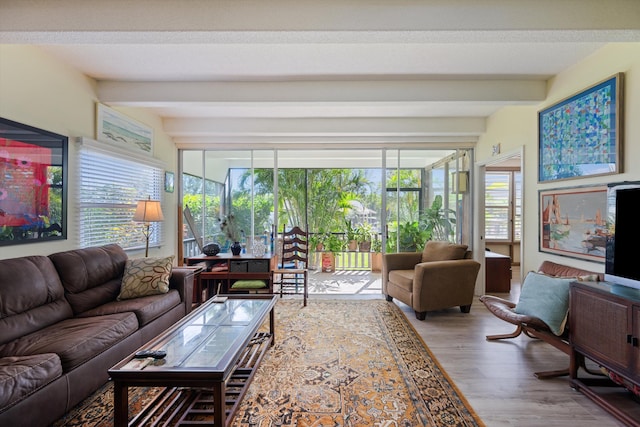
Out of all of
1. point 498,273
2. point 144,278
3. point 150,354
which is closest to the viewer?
point 150,354

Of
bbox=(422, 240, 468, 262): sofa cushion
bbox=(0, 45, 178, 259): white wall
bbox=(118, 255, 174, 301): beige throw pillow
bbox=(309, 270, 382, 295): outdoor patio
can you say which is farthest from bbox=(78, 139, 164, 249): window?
bbox=(422, 240, 468, 262): sofa cushion

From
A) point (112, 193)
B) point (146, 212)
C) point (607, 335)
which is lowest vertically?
point (607, 335)

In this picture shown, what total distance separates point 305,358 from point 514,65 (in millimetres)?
3334

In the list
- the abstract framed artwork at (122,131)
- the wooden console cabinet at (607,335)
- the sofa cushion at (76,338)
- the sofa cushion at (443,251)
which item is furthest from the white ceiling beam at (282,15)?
the sofa cushion at (443,251)

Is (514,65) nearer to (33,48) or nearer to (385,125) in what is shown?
(385,125)

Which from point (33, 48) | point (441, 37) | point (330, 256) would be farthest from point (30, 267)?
point (330, 256)

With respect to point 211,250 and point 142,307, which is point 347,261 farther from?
point 142,307

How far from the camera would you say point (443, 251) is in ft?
13.2

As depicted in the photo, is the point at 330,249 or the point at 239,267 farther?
the point at 330,249

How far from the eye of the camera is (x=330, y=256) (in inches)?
254

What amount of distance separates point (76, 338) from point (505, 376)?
3.07m

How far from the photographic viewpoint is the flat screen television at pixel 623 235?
1.98 meters

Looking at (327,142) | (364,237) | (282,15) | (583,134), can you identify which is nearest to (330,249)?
(364,237)

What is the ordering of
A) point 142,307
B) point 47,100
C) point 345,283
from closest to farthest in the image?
point 142,307 → point 47,100 → point 345,283
